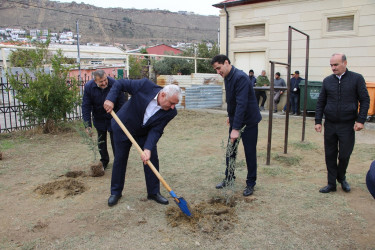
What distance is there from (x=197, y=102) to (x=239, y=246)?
1005 centimetres

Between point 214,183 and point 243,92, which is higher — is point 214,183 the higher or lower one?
the lower one

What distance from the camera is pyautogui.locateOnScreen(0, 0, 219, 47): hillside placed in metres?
60.0

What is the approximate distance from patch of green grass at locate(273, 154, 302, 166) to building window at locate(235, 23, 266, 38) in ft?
25.4

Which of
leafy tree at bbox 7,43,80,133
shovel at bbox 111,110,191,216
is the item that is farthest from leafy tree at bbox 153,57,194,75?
shovel at bbox 111,110,191,216

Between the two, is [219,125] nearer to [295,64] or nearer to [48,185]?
[295,64]

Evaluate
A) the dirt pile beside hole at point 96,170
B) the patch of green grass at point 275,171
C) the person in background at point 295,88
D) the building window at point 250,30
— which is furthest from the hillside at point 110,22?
the patch of green grass at point 275,171

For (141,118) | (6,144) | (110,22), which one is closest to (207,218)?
(141,118)

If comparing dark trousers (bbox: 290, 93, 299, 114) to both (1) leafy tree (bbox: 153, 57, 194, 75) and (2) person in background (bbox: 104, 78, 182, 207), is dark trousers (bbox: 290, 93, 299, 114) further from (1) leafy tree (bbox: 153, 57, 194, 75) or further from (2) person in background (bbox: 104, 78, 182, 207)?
(1) leafy tree (bbox: 153, 57, 194, 75)

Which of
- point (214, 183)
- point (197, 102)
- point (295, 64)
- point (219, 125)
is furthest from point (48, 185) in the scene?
point (295, 64)

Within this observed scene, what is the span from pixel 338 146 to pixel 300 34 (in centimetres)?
803

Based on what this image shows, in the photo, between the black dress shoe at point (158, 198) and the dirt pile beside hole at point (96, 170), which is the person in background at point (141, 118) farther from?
the dirt pile beside hole at point (96, 170)

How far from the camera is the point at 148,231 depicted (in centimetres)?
314

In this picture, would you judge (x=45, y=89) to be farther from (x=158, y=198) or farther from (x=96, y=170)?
(x=158, y=198)

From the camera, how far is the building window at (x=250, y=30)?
1215cm
